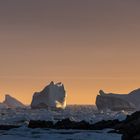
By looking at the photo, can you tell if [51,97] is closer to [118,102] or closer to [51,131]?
[118,102]

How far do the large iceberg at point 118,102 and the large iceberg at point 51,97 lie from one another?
867 centimetres

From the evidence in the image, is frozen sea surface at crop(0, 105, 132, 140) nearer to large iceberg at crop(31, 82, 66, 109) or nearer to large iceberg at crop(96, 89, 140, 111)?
large iceberg at crop(96, 89, 140, 111)

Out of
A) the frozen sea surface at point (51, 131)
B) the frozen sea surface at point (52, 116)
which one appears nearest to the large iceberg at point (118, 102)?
the frozen sea surface at point (52, 116)

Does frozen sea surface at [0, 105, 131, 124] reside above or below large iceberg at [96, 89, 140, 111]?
below

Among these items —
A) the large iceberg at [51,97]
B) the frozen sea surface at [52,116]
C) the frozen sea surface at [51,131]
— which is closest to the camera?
the frozen sea surface at [51,131]

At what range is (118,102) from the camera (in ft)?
330

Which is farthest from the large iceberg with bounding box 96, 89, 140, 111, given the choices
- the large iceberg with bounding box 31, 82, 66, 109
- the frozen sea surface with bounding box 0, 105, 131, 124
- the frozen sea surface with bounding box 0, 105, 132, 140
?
the frozen sea surface with bounding box 0, 105, 132, 140

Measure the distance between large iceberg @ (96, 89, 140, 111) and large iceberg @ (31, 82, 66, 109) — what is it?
867 centimetres

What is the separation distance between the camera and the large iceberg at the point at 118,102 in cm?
9957

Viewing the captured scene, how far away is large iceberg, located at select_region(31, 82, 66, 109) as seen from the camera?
103 m

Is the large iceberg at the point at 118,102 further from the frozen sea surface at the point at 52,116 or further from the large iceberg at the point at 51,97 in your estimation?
the frozen sea surface at the point at 52,116

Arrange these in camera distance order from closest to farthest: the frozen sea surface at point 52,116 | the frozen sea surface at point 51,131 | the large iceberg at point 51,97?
the frozen sea surface at point 51,131 → the frozen sea surface at point 52,116 → the large iceberg at point 51,97

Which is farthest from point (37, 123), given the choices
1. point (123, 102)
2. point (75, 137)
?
point (123, 102)

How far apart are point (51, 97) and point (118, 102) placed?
1381cm
